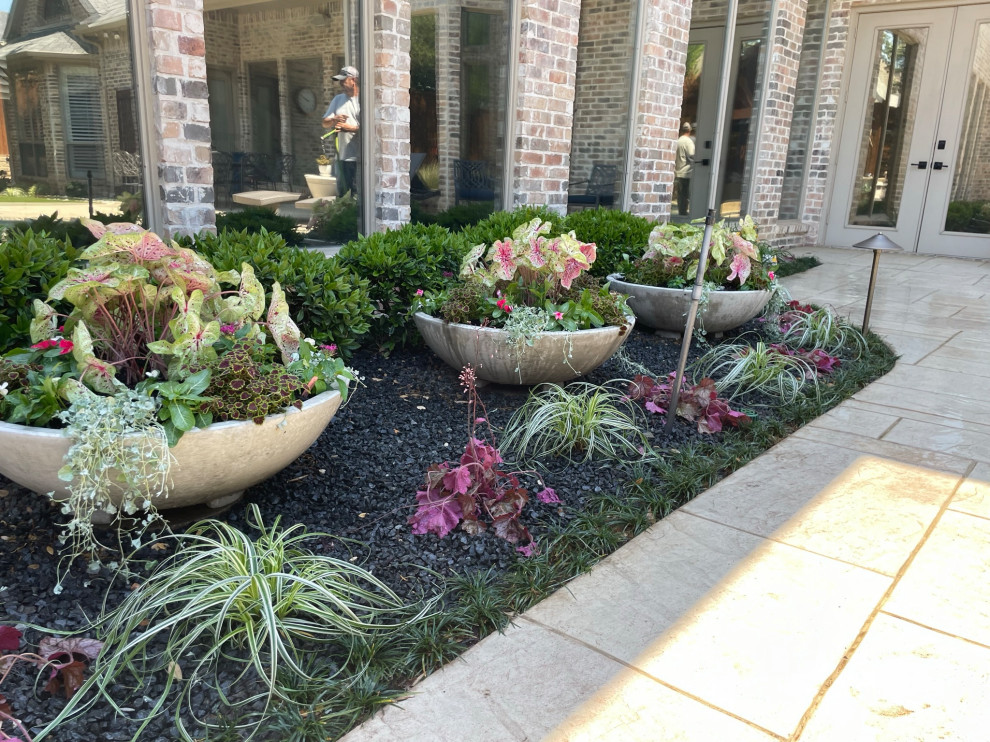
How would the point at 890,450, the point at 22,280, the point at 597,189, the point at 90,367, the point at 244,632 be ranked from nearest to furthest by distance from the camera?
the point at 244,632, the point at 90,367, the point at 22,280, the point at 890,450, the point at 597,189

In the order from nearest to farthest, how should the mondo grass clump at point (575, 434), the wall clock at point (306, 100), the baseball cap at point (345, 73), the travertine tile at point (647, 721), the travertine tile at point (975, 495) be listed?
the travertine tile at point (647, 721)
the travertine tile at point (975, 495)
the mondo grass clump at point (575, 434)
the wall clock at point (306, 100)
the baseball cap at point (345, 73)

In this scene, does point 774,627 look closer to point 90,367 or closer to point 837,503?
point 837,503

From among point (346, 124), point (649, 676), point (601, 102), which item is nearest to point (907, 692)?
point (649, 676)

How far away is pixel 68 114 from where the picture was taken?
11.9 ft

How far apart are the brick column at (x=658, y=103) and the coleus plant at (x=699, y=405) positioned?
3.84m

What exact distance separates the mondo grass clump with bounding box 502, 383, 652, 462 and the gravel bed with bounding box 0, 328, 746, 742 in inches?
3.6

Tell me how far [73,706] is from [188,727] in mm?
251

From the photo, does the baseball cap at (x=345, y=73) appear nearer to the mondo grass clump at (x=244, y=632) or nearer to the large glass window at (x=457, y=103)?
the large glass window at (x=457, y=103)

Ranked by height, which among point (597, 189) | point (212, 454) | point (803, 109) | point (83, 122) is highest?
point (803, 109)

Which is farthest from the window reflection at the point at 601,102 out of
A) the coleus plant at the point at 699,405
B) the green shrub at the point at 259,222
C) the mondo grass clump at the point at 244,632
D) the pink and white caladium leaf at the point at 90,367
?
the mondo grass clump at the point at 244,632

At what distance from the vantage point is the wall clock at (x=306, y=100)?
14.4 feet

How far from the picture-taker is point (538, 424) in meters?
3.02

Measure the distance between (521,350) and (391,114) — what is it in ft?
7.39

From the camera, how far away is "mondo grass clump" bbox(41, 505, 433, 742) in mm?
1685
